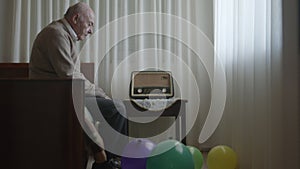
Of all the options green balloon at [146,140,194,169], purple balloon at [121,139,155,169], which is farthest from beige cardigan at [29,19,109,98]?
green balloon at [146,140,194,169]

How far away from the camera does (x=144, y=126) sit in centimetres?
353

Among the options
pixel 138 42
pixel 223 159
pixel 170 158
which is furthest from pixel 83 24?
pixel 223 159

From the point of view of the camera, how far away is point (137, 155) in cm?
213

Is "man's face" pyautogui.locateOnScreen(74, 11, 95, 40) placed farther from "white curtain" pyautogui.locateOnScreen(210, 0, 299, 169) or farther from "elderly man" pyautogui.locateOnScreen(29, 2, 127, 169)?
"white curtain" pyautogui.locateOnScreen(210, 0, 299, 169)

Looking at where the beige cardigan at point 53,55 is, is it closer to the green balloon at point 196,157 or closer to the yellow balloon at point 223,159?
the green balloon at point 196,157

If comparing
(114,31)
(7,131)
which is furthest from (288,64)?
(114,31)

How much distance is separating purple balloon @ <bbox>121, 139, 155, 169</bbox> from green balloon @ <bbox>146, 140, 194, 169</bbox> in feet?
0.19

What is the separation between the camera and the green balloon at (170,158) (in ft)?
6.51

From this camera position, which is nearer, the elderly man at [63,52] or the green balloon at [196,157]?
the elderly man at [63,52]

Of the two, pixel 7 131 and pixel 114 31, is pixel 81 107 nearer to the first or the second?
pixel 7 131

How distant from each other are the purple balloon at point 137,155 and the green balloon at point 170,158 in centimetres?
6

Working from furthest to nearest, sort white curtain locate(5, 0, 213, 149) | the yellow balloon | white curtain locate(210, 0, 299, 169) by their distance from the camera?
white curtain locate(5, 0, 213, 149)
the yellow balloon
white curtain locate(210, 0, 299, 169)

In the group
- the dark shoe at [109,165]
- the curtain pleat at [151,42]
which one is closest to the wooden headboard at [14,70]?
the curtain pleat at [151,42]

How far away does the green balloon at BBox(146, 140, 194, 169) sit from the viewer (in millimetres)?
1984
